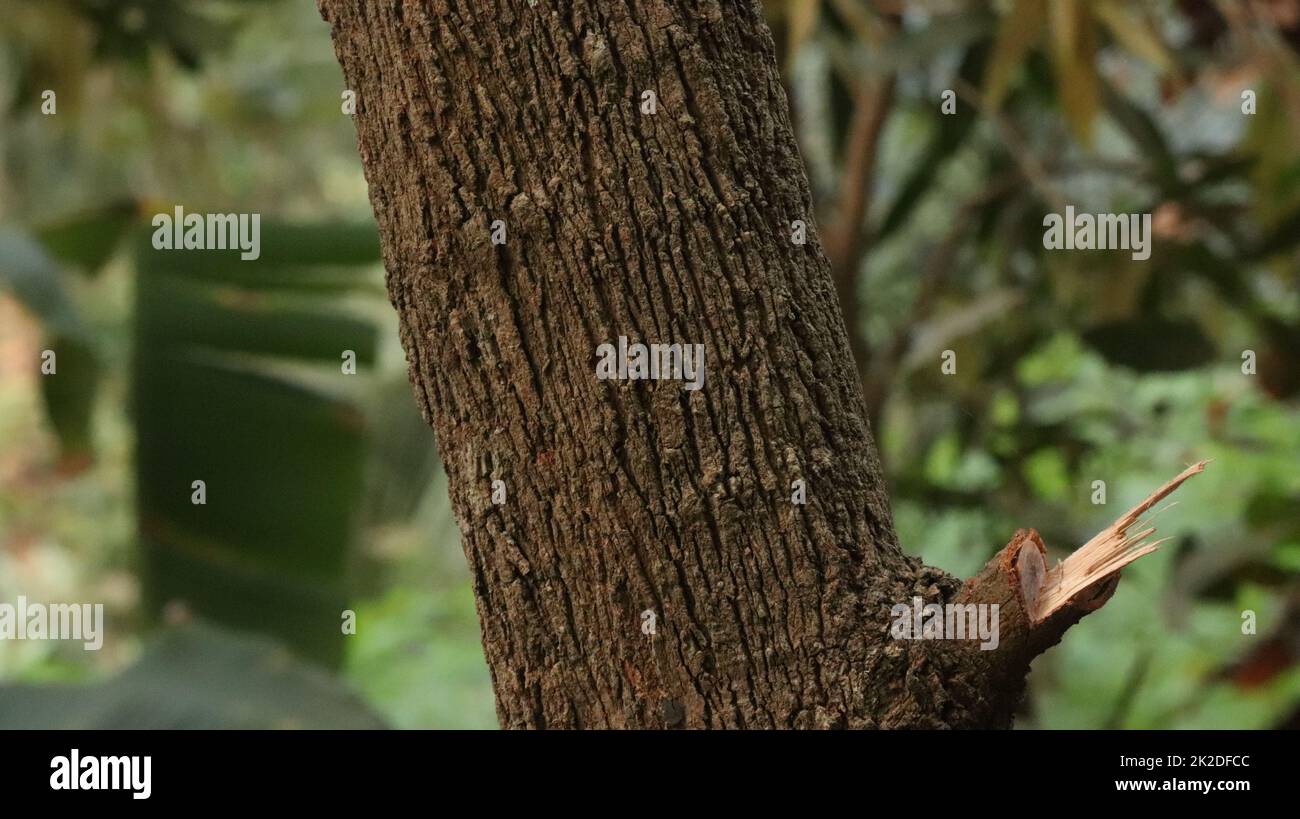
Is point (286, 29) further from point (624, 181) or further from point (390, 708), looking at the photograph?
point (624, 181)

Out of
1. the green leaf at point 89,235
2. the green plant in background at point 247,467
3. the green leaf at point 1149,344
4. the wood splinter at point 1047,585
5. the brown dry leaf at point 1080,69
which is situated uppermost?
the brown dry leaf at point 1080,69

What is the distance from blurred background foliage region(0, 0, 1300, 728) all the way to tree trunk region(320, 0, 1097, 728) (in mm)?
741

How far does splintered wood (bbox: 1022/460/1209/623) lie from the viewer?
35.8 inches

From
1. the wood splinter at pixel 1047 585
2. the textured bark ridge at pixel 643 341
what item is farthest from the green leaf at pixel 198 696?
the wood splinter at pixel 1047 585

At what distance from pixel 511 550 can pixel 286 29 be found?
5959 mm

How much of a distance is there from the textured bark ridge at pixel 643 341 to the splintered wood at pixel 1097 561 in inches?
2.4

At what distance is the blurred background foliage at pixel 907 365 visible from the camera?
2.36 meters

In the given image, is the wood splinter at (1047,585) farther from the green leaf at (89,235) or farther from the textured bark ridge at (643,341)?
the green leaf at (89,235)

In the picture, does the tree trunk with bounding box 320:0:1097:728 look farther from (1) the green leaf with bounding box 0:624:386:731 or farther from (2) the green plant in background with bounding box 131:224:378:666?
(2) the green plant in background with bounding box 131:224:378:666

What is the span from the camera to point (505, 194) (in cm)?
92

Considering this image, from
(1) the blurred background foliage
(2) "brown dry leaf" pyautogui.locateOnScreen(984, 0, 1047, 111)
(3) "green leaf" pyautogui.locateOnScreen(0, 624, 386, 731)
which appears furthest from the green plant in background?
(2) "brown dry leaf" pyautogui.locateOnScreen(984, 0, 1047, 111)
